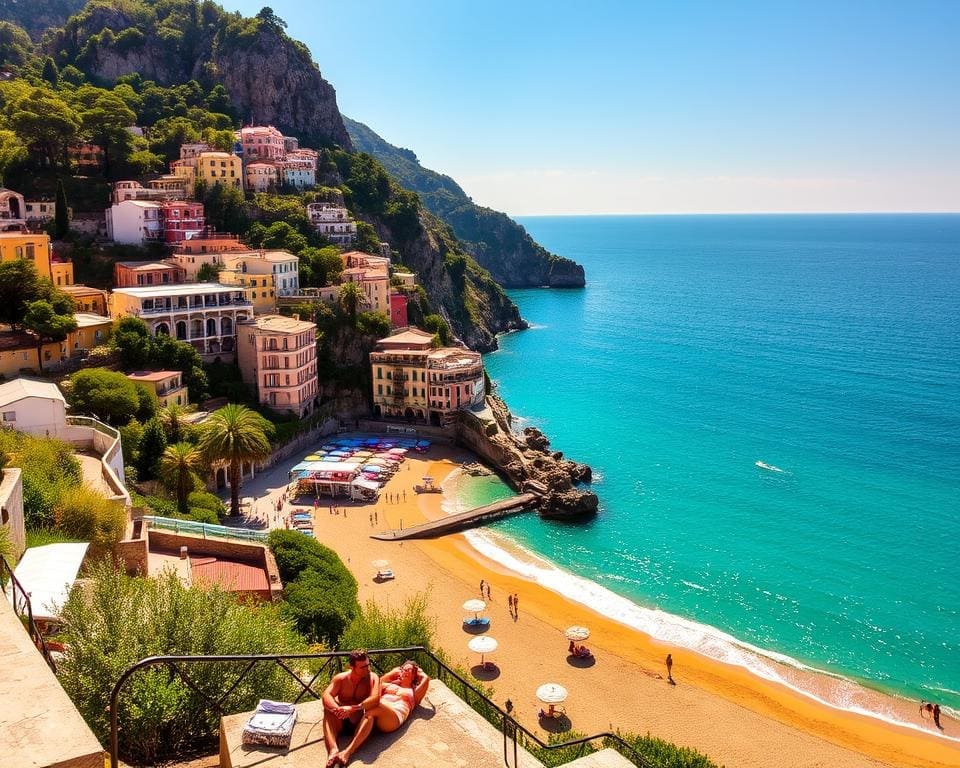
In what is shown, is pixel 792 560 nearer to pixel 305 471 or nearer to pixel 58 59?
pixel 305 471

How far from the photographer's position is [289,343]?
192 ft

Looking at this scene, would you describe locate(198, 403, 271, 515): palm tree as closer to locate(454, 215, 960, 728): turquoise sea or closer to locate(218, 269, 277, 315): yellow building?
locate(454, 215, 960, 728): turquoise sea

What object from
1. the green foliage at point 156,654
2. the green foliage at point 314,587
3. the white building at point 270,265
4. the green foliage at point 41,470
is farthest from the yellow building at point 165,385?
the green foliage at point 156,654

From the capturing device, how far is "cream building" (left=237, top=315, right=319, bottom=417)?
58531 millimetres

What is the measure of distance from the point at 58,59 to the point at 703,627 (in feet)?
385

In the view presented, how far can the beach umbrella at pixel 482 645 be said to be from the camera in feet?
104

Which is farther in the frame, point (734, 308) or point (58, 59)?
point (734, 308)

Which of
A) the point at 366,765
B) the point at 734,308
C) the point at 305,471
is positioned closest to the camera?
the point at 366,765

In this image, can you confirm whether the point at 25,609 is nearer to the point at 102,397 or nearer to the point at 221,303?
the point at 102,397

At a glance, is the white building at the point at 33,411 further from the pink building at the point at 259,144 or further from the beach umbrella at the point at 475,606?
the pink building at the point at 259,144

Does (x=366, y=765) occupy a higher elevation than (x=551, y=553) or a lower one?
higher

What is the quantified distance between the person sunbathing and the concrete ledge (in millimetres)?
158

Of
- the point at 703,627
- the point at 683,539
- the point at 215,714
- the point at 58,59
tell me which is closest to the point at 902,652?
the point at 703,627

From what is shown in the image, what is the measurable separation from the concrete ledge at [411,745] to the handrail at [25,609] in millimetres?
4004
